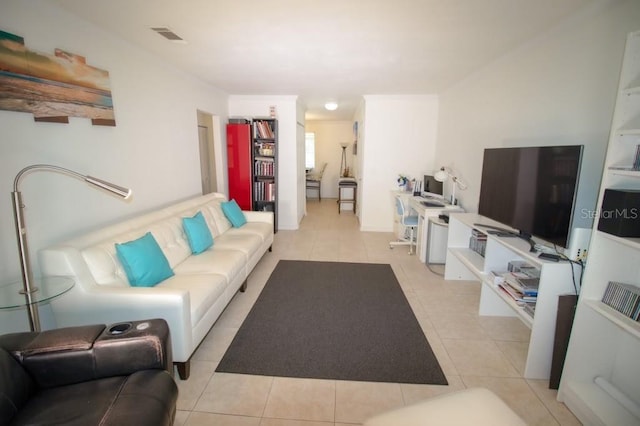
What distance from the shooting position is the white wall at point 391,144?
5152 millimetres

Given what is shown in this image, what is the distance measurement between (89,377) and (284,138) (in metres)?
4.63

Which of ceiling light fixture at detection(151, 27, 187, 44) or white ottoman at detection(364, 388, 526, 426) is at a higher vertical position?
ceiling light fixture at detection(151, 27, 187, 44)

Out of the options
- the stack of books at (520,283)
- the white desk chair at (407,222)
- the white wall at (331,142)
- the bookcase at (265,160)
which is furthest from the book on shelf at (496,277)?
the white wall at (331,142)

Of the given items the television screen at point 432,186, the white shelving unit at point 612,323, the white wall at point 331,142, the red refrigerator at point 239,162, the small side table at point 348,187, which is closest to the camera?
the white shelving unit at point 612,323

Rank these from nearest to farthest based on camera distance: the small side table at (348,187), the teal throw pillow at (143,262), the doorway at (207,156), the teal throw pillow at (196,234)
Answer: the teal throw pillow at (143,262), the teal throw pillow at (196,234), the doorway at (207,156), the small side table at (348,187)

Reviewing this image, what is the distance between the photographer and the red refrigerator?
5062 millimetres

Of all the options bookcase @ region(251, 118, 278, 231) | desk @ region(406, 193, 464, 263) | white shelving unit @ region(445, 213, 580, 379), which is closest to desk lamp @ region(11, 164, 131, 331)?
white shelving unit @ region(445, 213, 580, 379)

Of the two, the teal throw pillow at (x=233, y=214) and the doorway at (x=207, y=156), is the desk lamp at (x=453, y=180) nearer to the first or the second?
the teal throw pillow at (x=233, y=214)

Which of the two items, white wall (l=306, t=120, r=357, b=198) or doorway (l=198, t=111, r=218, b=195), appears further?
white wall (l=306, t=120, r=357, b=198)

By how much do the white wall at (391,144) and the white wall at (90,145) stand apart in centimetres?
308

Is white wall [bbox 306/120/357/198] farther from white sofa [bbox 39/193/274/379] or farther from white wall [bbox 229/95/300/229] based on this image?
white sofa [bbox 39/193/274/379]

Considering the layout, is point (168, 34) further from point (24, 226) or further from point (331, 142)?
point (331, 142)

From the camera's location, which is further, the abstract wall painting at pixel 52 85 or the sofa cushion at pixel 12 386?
the abstract wall painting at pixel 52 85

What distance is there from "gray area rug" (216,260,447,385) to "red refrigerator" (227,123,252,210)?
7.29 ft
